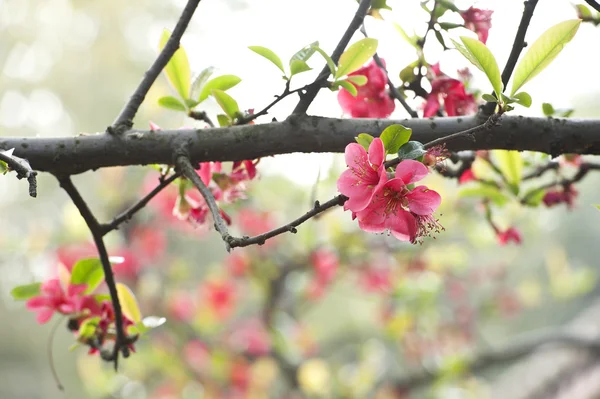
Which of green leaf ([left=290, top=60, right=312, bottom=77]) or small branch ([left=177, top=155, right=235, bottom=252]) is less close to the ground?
green leaf ([left=290, top=60, right=312, bottom=77])

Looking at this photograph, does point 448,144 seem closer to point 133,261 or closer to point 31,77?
point 133,261

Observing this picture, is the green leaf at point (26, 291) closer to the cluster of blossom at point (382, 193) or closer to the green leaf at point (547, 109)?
the cluster of blossom at point (382, 193)

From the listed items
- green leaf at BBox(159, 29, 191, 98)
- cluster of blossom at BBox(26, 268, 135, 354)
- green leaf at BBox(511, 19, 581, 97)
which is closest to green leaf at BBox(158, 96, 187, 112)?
green leaf at BBox(159, 29, 191, 98)

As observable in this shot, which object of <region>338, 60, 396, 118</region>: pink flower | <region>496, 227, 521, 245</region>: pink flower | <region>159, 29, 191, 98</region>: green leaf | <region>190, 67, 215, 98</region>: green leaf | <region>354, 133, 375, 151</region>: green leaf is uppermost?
<region>159, 29, 191, 98</region>: green leaf

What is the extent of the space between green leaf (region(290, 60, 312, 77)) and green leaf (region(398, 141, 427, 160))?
140 millimetres

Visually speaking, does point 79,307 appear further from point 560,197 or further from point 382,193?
point 560,197

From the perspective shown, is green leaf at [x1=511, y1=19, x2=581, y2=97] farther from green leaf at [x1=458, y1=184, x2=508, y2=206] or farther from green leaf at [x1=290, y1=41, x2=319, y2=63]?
green leaf at [x1=458, y1=184, x2=508, y2=206]

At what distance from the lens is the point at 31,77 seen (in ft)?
10.4

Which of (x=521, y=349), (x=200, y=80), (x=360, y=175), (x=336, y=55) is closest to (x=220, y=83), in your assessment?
(x=200, y=80)

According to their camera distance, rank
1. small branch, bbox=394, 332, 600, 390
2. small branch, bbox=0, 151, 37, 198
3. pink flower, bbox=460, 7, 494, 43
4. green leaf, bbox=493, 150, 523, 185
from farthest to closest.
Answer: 1. small branch, bbox=394, 332, 600, 390
2. green leaf, bbox=493, 150, 523, 185
3. pink flower, bbox=460, 7, 494, 43
4. small branch, bbox=0, 151, 37, 198

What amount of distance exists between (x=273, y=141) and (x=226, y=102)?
71 mm

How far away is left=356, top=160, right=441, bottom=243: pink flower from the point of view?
38 cm

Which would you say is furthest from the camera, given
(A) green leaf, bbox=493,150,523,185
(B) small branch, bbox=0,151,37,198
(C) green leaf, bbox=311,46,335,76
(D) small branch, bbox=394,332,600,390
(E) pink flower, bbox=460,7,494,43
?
(D) small branch, bbox=394,332,600,390

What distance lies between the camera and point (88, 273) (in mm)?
639
